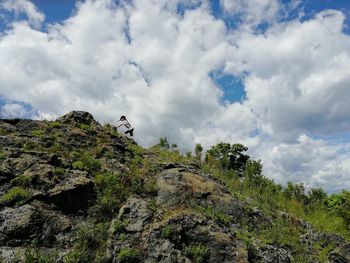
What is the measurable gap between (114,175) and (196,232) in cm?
432

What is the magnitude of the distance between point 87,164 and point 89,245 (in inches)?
188

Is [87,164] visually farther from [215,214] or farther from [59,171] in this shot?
[215,214]

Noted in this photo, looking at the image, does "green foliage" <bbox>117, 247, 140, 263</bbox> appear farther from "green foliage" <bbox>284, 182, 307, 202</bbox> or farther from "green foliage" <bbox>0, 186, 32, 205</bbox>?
"green foliage" <bbox>284, 182, 307, 202</bbox>

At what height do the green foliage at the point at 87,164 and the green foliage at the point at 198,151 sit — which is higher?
the green foliage at the point at 198,151

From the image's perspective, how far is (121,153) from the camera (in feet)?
59.5

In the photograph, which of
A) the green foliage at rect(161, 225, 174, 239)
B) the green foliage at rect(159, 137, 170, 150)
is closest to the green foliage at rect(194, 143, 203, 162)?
the green foliage at rect(159, 137, 170, 150)

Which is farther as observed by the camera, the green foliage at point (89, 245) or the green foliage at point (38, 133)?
the green foliage at point (38, 133)

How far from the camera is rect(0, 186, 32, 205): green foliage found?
11890mm

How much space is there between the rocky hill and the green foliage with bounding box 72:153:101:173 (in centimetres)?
5

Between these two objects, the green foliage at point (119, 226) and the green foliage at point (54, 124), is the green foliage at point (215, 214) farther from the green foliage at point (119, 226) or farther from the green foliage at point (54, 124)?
the green foliage at point (54, 124)

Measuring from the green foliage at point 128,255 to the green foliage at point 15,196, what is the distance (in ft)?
12.7

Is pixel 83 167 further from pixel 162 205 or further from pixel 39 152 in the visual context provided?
Result: pixel 162 205

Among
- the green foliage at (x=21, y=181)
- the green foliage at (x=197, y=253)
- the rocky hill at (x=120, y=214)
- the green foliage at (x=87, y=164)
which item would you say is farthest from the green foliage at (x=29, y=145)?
the green foliage at (x=197, y=253)

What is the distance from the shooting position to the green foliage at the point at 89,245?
10352mm
